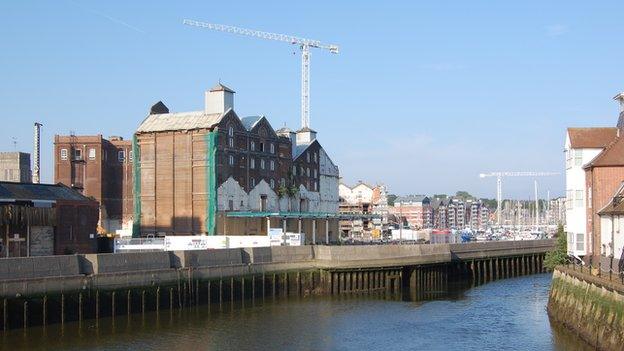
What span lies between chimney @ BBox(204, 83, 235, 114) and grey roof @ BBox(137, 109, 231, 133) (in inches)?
34.0

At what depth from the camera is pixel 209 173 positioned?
83.9 metres

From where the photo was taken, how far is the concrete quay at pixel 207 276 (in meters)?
42.8

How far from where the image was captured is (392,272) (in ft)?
216

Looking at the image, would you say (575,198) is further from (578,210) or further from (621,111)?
(621,111)

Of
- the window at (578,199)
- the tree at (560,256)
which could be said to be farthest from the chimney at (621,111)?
the tree at (560,256)

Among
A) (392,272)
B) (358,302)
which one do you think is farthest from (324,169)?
(358,302)

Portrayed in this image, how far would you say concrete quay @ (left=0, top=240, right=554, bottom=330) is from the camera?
42.8m

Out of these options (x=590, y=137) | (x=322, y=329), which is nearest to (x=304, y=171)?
(x=590, y=137)

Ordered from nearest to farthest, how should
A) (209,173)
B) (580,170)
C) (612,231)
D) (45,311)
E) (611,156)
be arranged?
(612,231) → (45,311) → (611,156) → (580,170) → (209,173)

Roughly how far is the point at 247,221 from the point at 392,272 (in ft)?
90.5

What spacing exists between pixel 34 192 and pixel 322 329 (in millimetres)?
28128

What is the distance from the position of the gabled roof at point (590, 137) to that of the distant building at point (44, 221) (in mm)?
38545

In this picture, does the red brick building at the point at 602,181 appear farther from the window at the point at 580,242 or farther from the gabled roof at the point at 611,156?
the window at the point at 580,242

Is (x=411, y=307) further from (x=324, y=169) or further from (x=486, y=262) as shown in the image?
(x=324, y=169)
